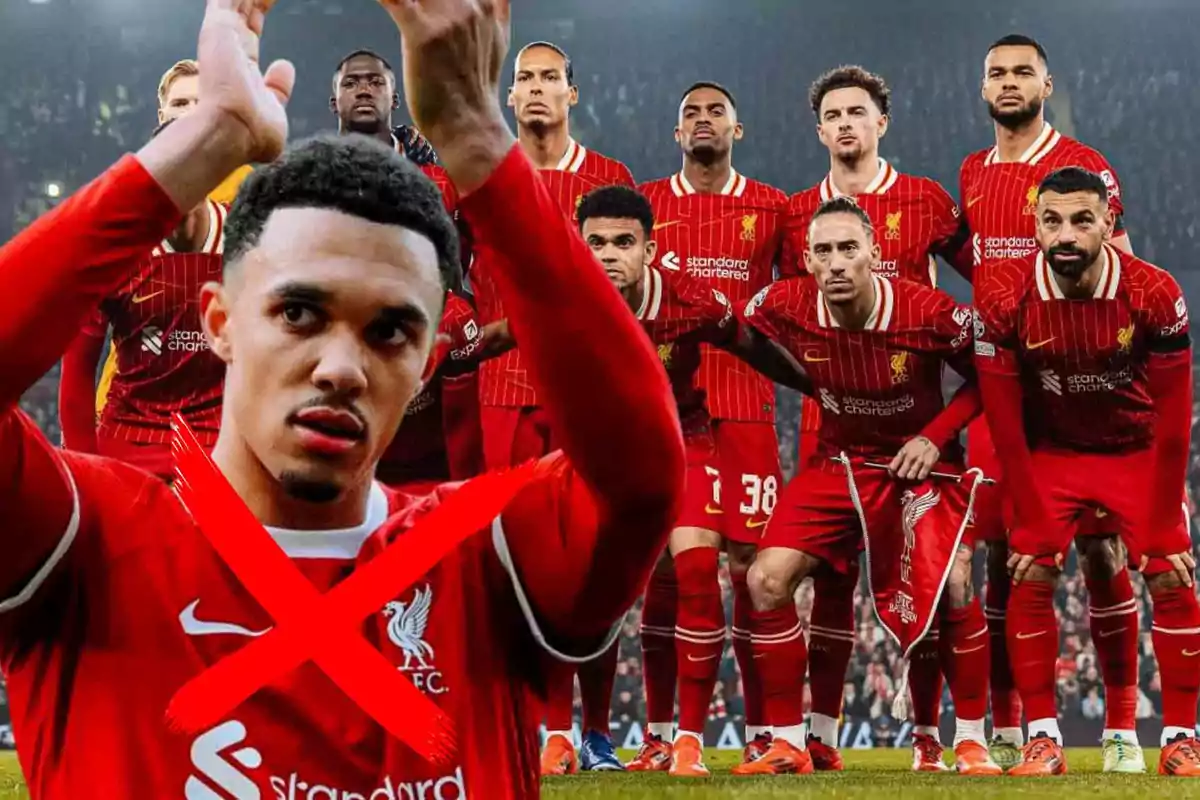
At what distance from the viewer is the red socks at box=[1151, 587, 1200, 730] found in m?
5.87

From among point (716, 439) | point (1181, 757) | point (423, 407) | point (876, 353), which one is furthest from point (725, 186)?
point (1181, 757)

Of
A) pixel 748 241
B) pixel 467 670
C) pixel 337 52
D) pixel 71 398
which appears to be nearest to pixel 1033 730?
pixel 748 241

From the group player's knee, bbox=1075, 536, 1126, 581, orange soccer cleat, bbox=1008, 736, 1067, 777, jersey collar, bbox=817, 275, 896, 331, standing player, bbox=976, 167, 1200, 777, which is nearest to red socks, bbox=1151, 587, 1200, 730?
standing player, bbox=976, 167, 1200, 777

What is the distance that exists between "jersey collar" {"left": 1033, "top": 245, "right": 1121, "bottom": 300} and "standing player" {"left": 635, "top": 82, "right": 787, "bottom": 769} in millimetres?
1259

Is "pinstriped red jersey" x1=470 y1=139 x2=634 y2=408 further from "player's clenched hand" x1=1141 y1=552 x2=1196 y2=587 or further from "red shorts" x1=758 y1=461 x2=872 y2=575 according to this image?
"player's clenched hand" x1=1141 y1=552 x2=1196 y2=587

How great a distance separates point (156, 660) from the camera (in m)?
1.53

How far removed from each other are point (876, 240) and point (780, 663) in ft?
5.83

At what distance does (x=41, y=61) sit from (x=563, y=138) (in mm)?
14109

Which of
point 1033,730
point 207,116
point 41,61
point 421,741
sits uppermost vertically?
point 41,61

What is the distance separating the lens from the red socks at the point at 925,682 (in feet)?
21.0

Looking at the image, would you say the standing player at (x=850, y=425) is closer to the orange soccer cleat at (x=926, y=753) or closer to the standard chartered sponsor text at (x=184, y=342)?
the orange soccer cleat at (x=926, y=753)

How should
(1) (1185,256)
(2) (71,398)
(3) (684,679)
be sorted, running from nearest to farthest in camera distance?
(2) (71,398) < (3) (684,679) < (1) (1185,256)

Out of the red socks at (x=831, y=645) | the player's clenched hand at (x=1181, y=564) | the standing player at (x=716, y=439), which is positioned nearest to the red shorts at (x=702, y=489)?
the standing player at (x=716, y=439)

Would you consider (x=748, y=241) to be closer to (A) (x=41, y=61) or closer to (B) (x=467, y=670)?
(B) (x=467, y=670)
